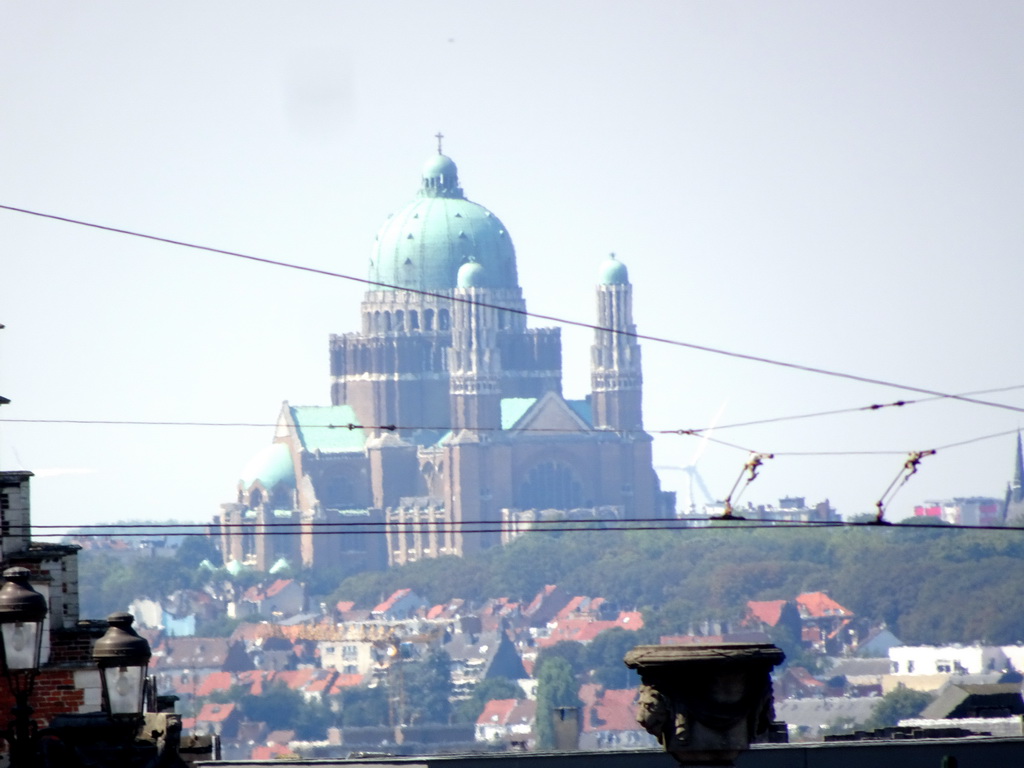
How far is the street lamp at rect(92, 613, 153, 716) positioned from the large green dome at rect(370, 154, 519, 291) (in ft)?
520

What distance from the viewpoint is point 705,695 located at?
15.1 meters

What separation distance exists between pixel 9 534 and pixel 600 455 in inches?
6146

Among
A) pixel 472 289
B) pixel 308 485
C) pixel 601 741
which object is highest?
pixel 472 289

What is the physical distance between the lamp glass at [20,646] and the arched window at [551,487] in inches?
6258

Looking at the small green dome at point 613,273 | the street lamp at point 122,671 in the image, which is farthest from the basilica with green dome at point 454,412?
the street lamp at point 122,671

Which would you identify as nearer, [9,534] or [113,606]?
[9,534]

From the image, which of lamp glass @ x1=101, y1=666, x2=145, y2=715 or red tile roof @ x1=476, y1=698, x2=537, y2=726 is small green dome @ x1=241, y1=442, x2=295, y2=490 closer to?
red tile roof @ x1=476, y1=698, x2=537, y2=726

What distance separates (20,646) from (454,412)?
158m

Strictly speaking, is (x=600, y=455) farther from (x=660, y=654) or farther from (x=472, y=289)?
(x=660, y=654)

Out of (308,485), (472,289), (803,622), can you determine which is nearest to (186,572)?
(308,485)

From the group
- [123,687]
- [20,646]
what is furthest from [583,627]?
[20,646]

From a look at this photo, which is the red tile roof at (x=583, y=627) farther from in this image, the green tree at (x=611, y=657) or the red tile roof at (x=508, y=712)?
the red tile roof at (x=508, y=712)

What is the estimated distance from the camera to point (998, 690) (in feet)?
176

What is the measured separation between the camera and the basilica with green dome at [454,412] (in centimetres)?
17175
